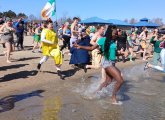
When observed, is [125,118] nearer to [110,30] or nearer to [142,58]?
[110,30]

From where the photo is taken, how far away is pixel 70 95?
9.61 m

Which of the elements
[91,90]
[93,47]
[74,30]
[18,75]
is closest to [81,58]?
[74,30]

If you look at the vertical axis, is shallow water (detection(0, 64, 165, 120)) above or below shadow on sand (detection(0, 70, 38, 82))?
below

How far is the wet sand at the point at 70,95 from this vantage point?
25.2ft

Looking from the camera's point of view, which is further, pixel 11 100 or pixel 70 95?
pixel 70 95

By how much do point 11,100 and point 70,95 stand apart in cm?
159

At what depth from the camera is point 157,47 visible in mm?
13906

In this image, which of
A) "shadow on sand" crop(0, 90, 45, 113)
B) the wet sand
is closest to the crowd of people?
the wet sand

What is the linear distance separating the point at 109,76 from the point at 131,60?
33.1 ft

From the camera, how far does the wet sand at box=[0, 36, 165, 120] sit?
768cm

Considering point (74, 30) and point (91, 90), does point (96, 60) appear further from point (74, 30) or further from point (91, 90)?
point (91, 90)

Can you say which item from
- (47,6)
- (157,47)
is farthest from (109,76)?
(47,6)

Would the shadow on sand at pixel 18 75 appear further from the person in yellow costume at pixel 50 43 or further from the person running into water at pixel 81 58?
the person running into water at pixel 81 58

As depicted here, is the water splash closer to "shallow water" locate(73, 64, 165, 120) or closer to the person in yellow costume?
"shallow water" locate(73, 64, 165, 120)
